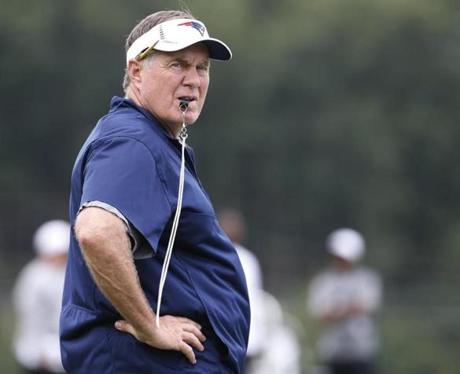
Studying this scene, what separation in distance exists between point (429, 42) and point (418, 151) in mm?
3082

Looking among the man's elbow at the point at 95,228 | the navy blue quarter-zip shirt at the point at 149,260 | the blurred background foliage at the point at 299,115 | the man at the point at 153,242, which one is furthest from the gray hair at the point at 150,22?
the blurred background foliage at the point at 299,115

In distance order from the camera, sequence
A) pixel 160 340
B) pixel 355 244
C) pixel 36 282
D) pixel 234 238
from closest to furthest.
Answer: pixel 160 340 < pixel 36 282 < pixel 234 238 < pixel 355 244

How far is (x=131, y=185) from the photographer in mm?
4961

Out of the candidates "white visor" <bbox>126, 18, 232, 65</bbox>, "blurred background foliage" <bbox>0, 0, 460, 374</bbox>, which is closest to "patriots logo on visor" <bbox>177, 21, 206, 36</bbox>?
"white visor" <bbox>126, 18, 232, 65</bbox>

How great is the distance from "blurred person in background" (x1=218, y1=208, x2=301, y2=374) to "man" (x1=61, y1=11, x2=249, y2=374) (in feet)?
21.9

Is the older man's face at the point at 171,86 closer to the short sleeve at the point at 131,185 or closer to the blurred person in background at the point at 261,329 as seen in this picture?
the short sleeve at the point at 131,185

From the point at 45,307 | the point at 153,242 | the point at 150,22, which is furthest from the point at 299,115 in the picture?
the point at 153,242

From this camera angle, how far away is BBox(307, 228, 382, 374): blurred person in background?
1404 centimetres

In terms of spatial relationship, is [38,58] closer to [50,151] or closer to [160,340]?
[50,151]

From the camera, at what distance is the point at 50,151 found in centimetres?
3416

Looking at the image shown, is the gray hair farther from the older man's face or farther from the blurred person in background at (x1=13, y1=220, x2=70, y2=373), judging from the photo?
the blurred person in background at (x1=13, y1=220, x2=70, y2=373)

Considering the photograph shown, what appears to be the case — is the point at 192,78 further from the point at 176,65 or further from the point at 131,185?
the point at 131,185

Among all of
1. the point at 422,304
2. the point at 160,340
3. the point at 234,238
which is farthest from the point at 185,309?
the point at 422,304

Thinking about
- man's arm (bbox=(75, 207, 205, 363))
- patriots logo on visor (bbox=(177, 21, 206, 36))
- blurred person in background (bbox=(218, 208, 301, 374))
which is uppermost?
patriots logo on visor (bbox=(177, 21, 206, 36))
